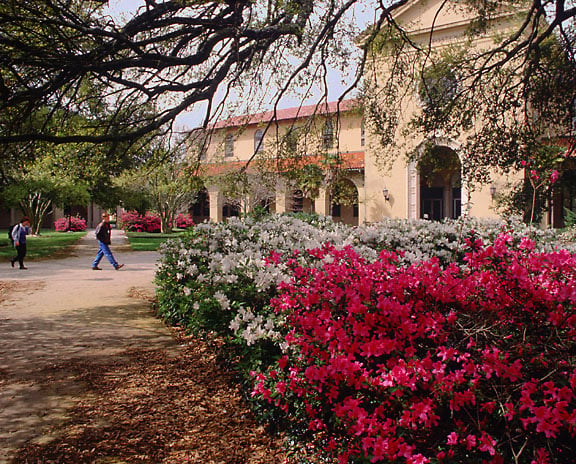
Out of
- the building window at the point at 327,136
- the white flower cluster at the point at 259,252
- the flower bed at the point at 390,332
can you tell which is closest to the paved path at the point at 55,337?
the white flower cluster at the point at 259,252

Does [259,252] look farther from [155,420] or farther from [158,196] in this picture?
[158,196]

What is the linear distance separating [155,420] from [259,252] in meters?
1.79

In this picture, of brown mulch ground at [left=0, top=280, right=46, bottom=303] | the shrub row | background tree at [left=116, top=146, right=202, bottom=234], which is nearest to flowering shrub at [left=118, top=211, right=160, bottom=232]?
the shrub row

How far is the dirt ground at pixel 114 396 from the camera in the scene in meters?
3.02

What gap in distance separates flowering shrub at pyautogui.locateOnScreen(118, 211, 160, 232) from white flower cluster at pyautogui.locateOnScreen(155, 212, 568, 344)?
1077 inches

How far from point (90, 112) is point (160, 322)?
4.10 m

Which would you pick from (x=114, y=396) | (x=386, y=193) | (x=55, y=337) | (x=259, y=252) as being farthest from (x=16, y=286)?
(x=386, y=193)

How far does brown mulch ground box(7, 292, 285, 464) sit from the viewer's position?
9.69 feet

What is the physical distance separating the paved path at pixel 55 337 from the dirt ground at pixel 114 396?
0.01 m

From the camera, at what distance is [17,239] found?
12.9m

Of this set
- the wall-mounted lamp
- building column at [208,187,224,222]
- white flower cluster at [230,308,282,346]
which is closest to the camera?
white flower cluster at [230,308,282,346]

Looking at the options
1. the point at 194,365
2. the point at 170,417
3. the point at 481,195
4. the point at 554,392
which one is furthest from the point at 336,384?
the point at 481,195

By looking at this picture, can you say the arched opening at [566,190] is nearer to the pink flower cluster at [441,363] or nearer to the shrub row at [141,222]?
the pink flower cluster at [441,363]

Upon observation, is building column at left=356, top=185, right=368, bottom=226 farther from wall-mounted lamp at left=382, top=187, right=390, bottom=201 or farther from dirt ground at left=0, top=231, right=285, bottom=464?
dirt ground at left=0, top=231, right=285, bottom=464
